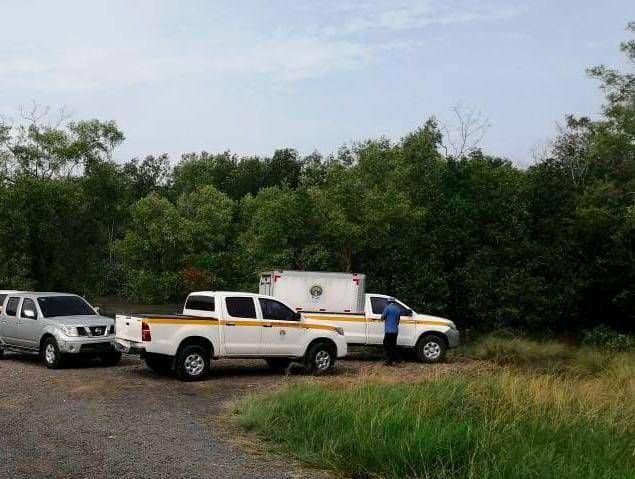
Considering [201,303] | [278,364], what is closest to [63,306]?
[201,303]

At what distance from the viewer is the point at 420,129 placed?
153 feet

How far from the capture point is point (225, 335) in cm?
1519

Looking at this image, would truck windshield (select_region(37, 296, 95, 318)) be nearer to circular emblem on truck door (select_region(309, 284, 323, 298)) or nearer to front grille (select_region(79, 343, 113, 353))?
front grille (select_region(79, 343, 113, 353))

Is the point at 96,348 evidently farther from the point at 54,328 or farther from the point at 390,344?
the point at 390,344

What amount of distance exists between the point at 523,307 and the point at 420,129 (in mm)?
19296

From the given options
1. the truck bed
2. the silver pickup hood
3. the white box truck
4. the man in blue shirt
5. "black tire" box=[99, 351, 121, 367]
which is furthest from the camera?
the white box truck

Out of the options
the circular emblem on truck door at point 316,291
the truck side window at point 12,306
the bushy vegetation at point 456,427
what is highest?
the circular emblem on truck door at point 316,291

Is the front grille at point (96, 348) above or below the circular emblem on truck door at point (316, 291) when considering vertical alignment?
below

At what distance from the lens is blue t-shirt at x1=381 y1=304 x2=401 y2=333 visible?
59.8ft

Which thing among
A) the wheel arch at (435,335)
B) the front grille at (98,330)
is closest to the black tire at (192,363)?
the front grille at (98,330)

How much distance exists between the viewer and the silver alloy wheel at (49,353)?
54.0 feet

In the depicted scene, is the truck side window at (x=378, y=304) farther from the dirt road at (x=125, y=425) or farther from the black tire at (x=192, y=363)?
the black tire at (x=192, y=363)

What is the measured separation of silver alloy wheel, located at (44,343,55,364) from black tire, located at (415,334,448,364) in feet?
30.5

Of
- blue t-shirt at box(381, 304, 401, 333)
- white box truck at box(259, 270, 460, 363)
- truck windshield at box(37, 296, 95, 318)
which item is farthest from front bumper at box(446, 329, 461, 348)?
truck windshield at box(37, 296, 95, 318)
